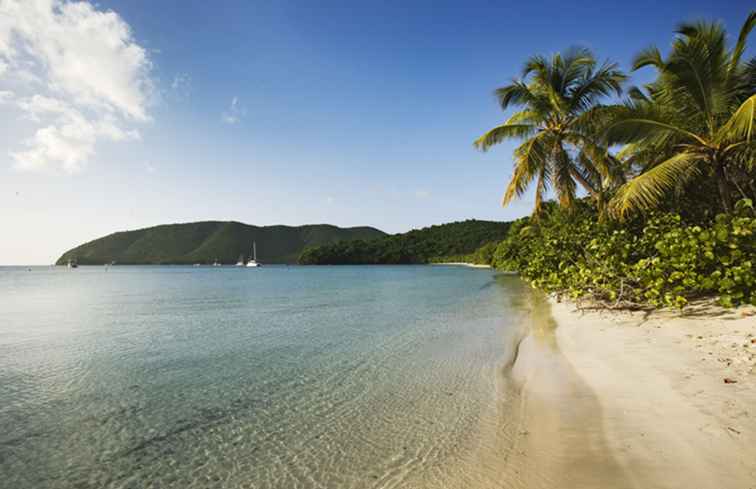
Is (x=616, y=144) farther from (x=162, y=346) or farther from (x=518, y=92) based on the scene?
(x=162, y=346)

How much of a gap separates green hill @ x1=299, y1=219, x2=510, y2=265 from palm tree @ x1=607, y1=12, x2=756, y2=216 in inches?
4135

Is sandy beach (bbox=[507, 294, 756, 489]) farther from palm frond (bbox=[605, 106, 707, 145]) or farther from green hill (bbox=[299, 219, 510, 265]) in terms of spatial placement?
green hill (bbox=[299, 219, 510, 265])

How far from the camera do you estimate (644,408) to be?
3555 mm

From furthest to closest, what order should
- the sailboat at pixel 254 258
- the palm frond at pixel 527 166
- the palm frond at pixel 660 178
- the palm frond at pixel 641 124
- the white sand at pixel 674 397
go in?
the sailboat at pixel 254 258, the palm frond at pixel 527 166, the palm frond at pixel 641 124, the palm frond at pixel 660 178, the white sand at pixel 674 397

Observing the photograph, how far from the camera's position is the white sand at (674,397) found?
2.53m

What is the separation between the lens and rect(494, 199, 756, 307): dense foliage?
245 inches

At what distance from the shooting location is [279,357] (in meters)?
6.88

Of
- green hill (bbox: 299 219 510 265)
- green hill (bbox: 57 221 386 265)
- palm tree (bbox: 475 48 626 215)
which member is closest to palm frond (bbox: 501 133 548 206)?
palm tree (bbox: 475 48 626 215)

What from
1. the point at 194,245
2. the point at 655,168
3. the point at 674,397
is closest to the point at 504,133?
the point at 655,168

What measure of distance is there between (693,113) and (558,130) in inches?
152

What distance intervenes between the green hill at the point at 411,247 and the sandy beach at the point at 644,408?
108762 mm

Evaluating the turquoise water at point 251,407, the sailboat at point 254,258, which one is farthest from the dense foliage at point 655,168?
the sailboat at point 254,258

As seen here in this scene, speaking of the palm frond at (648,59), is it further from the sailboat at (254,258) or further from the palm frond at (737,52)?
the sailboat at (254,258)

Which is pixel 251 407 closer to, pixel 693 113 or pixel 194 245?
pixel 693 113
